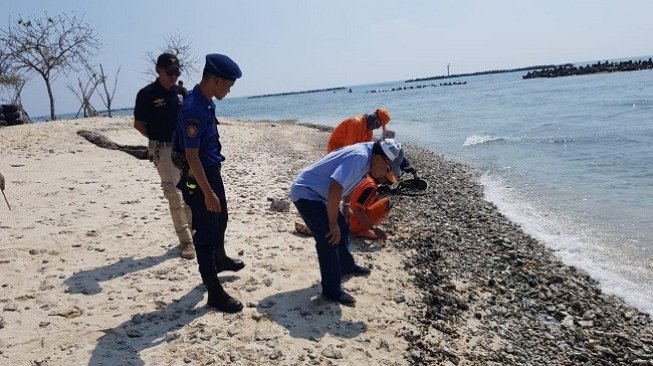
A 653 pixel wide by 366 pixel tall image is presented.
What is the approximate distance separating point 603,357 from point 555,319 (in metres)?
0.59

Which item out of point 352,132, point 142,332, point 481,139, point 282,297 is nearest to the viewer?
point 142,332

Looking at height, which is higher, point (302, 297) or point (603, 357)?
point (302, 297)

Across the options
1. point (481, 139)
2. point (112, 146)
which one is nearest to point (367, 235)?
point (112, 146)

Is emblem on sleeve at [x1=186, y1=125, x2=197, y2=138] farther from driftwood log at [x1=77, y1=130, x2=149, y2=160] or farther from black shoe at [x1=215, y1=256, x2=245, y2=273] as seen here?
driftwood log at [x1=77, y1=130, x2=149, y2=160]

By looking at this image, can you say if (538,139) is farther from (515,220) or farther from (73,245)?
(73,245)

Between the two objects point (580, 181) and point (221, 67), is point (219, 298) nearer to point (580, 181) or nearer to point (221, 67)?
point (221, 67)

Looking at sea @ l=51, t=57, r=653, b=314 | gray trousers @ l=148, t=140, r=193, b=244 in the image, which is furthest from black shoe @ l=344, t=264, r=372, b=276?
sea @ l=51, t=57, r=653, b=314

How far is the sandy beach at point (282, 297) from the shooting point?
348 cm

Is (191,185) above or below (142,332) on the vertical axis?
above

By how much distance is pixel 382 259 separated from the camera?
541 centimetres

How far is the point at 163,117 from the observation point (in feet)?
15.5

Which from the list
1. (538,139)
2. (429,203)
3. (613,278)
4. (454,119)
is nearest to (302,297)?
(613,278)

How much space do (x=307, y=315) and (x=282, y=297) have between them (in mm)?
377

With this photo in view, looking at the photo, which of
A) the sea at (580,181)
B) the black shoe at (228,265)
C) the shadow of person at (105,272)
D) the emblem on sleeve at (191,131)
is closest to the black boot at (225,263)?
the black shoe at (228,265)
